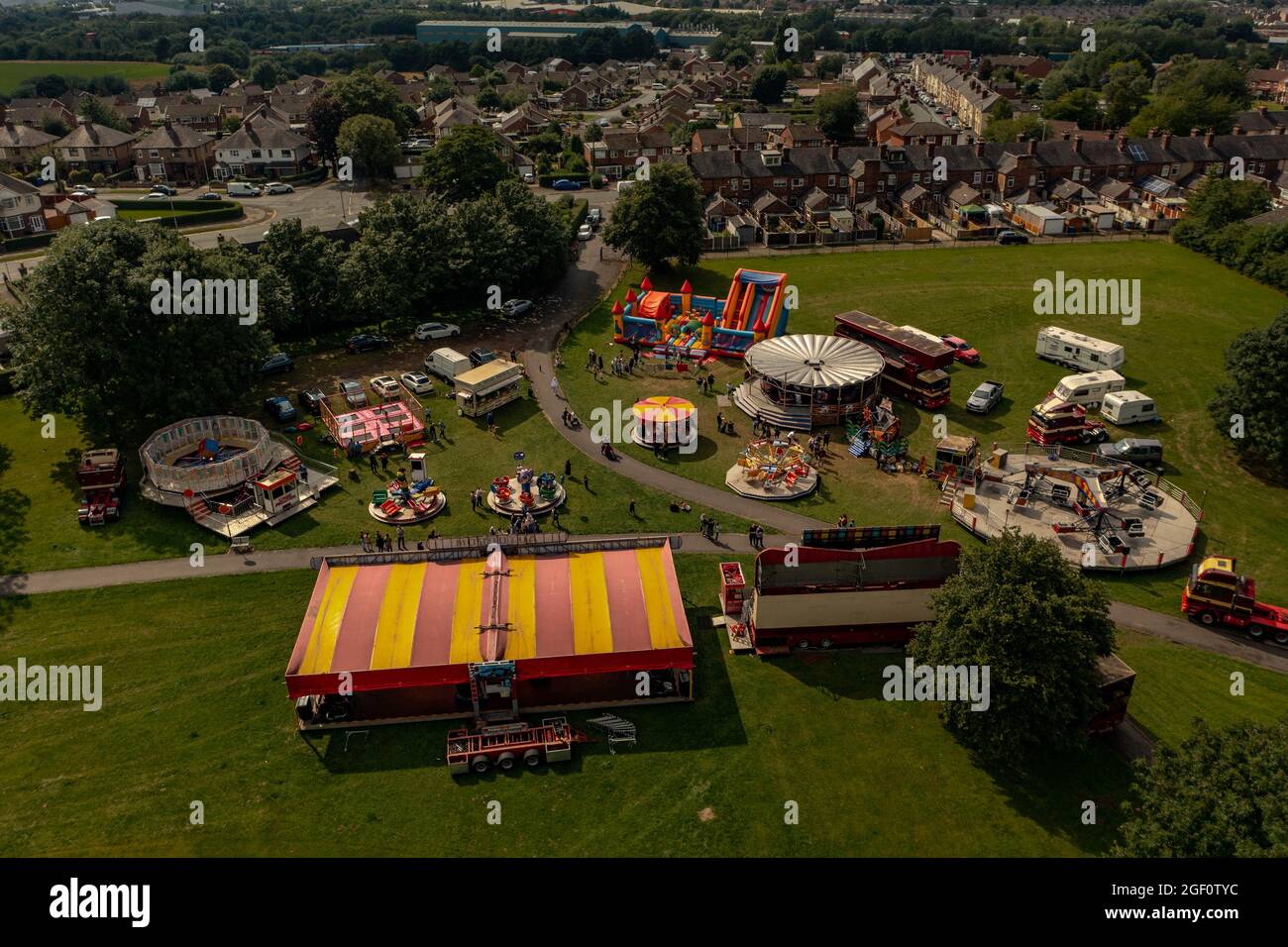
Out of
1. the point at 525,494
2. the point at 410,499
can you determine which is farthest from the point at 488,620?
the point at 410,499

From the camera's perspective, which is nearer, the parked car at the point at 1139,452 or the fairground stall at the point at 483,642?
the fairground stall at the point at 483,642

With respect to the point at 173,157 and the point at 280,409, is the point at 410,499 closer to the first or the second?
the point at 280,409

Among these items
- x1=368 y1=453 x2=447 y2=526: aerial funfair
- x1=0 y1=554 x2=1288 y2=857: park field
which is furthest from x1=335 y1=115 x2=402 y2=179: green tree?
x1=0 y1=554 x2=1288 y2=857: park field

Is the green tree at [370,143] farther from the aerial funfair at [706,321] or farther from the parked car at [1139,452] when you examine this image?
the parked car at [1139,452]

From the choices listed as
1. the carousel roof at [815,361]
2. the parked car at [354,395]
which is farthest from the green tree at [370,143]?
the carousel roof at [815,361]

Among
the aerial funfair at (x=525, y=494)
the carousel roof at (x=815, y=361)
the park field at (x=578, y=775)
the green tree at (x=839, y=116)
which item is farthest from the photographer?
the green tree at (x=839, y=116)

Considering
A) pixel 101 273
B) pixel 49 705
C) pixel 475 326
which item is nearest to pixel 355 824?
pixel 49 705

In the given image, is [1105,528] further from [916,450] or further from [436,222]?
[436,222]
